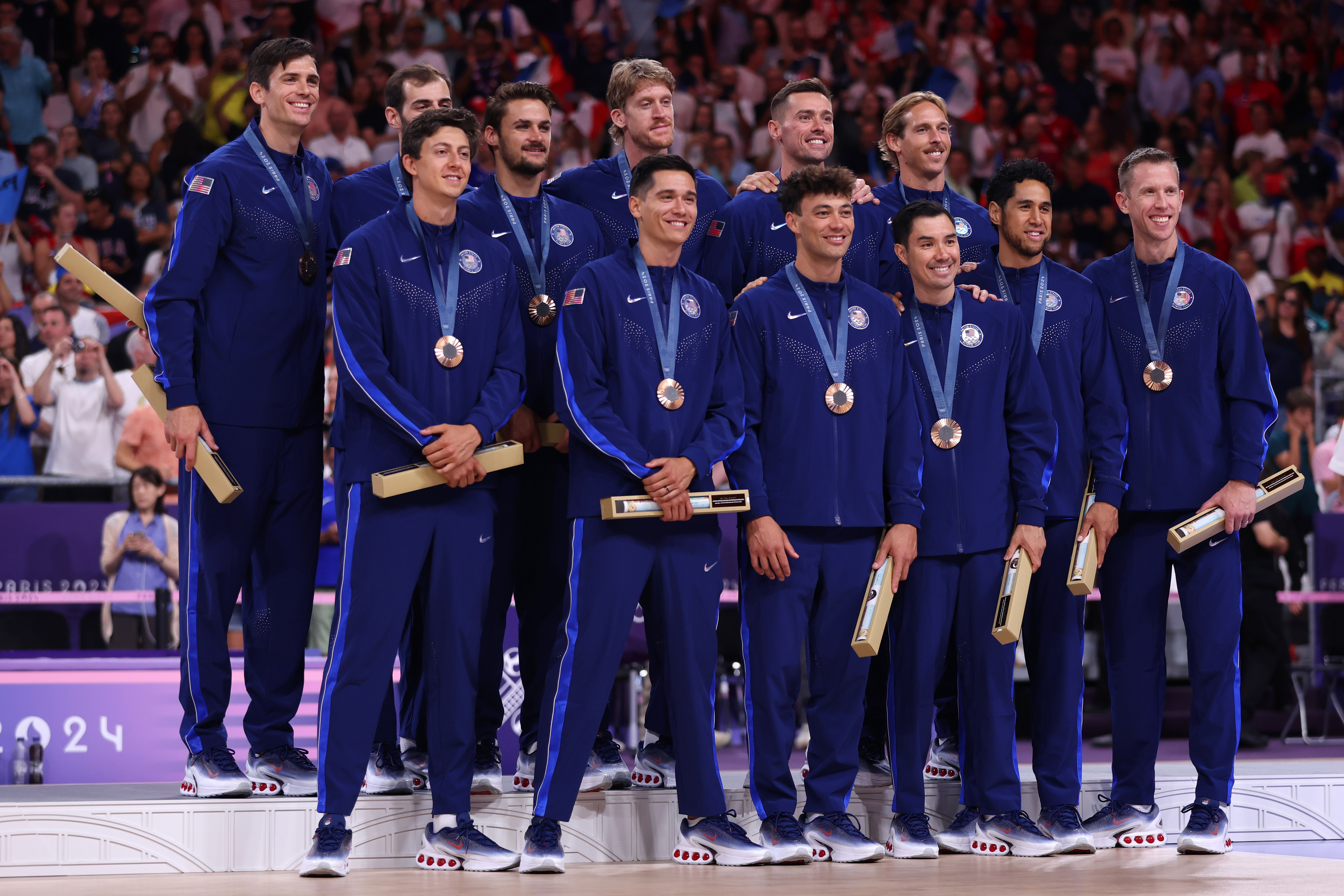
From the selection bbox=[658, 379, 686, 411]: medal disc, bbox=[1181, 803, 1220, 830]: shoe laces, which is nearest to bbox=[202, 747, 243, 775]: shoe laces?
bbox=[658, 379, 686, 411]: medal disc

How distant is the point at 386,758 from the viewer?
5012 millimetres

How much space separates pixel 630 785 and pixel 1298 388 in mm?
7525

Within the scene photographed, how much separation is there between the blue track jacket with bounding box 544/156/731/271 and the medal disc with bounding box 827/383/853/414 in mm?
807

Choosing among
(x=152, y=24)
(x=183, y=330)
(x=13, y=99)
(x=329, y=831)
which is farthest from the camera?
(x=152, y=24)

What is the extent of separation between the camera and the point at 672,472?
461 centimetres

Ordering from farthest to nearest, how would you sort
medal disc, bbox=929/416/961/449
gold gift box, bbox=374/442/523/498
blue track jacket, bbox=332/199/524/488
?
medal disc, bbox=929/416/961/449 < blue track jacket, bbox=332/199/524/488 < gold gift box, bbox=374/442/523/498

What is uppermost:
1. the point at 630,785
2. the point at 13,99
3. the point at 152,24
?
the point at 152,24

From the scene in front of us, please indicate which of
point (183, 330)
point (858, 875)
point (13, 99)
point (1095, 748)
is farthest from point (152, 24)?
point (858, 875)

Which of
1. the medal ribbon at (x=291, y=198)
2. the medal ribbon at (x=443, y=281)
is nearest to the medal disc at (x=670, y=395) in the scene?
the medal ribbon at (x=443, y=281)

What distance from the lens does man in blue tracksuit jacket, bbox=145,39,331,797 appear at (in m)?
4.86

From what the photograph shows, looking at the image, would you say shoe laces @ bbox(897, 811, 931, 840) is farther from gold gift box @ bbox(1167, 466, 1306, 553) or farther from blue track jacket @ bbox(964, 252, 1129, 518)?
gold gift box @ bbox(1167, 466, 1306, 553)

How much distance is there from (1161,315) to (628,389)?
2.09 meters

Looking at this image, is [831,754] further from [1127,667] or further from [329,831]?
[329,831]

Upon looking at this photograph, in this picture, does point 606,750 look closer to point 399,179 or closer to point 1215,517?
point 399,179
